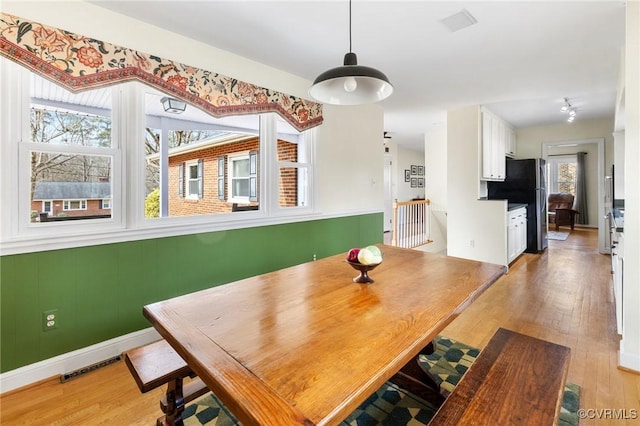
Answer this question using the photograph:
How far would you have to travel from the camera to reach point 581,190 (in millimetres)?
8609

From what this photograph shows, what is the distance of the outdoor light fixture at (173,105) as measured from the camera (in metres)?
2.55

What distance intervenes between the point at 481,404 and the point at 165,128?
9.11 ft

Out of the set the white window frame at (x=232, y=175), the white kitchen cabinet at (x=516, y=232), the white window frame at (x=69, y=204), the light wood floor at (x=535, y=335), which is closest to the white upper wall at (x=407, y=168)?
the white kitchen cabinet at (x=516, y=232)

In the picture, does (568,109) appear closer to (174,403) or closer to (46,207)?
(174,403)

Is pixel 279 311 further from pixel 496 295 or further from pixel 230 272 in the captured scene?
pixel 496 295

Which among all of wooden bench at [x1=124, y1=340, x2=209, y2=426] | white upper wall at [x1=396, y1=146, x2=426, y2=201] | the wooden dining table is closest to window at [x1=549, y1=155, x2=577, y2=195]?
white upper wall at [x1=396, y1=146, x2=426, y2=201]

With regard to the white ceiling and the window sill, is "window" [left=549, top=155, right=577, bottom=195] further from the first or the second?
the window sill

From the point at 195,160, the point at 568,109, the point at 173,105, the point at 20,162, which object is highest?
the point at 568,109

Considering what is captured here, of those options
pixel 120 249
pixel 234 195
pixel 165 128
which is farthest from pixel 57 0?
pixel 234 195

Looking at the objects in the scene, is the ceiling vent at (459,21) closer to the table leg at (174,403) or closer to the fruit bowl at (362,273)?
the fruit bowl at (362,273)

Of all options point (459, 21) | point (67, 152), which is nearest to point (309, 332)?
point (67, 152)

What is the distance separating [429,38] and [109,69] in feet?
8.09

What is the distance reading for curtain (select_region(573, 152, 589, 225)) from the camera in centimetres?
861

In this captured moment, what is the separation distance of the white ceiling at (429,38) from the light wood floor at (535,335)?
247 centimetres
